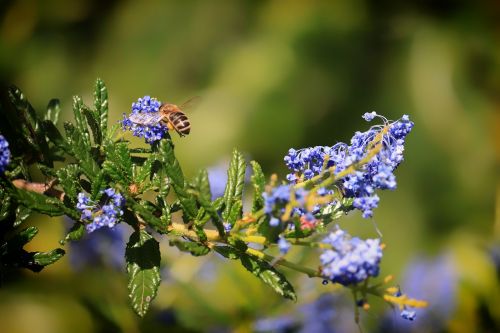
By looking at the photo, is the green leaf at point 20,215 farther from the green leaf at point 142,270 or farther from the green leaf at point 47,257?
the green leaf at point 142,270

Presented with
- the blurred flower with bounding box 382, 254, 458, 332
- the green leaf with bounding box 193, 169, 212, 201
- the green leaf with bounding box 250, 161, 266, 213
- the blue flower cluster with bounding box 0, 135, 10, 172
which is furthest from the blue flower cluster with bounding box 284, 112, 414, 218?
the blurred flower with bounding box 382, 254, 458, 332

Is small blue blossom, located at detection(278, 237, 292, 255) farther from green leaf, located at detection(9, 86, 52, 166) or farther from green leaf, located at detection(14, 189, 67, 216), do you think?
green leaf, located at detection(9, 86, 52, 166)

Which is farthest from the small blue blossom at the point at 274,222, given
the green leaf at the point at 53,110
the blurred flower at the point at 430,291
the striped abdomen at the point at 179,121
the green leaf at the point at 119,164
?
the blurred flower at the point at 430,291

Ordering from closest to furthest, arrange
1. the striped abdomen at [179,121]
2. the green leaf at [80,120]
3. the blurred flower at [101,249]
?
the green leaf at [80,120], the striped abdomen at [179,121], the blurred flower at [101,249]

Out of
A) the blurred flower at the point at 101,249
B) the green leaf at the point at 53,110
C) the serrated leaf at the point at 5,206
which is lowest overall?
the blurred flower at the point at 101,249

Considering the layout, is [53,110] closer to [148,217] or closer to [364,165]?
[148,217]

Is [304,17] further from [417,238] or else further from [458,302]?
[458,302]

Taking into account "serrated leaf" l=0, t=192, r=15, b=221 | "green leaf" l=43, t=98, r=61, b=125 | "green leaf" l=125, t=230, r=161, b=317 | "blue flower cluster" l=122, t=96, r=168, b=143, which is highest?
"blue flower cluster" l=122, t=96, r=168, b=143
